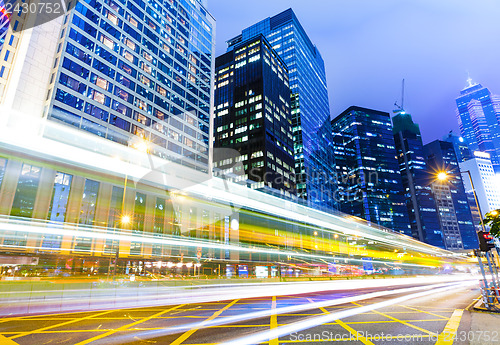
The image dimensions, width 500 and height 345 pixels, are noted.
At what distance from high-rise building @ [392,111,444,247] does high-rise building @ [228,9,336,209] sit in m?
64.0

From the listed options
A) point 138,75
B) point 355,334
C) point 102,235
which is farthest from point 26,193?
point 355,334

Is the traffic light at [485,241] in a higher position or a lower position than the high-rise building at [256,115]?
lower

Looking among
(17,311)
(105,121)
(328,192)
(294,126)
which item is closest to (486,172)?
(328,192)

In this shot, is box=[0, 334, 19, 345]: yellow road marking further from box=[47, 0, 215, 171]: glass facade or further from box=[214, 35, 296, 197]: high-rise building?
box=[214, 35, 296, 197]: high-rise building

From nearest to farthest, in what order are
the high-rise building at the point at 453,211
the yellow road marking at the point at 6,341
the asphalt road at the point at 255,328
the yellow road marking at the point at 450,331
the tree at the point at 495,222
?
the yellow road marking at the point at 450,331 < the yellow road marking at the point at 6,341 < the asphalt road at the point at 255,328 < the tree at the point at 495,222 < the high-rise building at the point at 453,211

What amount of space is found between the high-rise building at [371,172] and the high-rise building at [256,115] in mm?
65354

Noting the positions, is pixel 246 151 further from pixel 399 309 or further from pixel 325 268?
pixel 399 309

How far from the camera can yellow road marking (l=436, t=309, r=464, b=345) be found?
7078 millimetres

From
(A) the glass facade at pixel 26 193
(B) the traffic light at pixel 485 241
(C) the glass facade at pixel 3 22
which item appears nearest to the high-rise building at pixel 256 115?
(A) the glass facade at pixel 26 193

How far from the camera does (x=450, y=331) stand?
26.8 ft

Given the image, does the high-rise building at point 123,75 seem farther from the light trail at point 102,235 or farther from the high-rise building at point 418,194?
the high-rise building at point 418,194

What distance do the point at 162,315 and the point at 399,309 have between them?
34.5ft

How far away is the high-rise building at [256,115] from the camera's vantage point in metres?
100

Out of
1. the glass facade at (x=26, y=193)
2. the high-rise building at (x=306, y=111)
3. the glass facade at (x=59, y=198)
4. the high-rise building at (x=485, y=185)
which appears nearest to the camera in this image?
the glass facade at (x=26, y=193)
